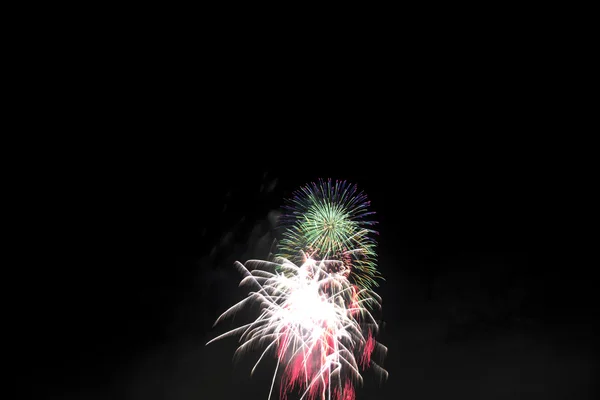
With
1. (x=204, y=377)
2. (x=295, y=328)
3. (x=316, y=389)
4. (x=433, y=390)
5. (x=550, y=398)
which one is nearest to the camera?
(x=295, y=328)

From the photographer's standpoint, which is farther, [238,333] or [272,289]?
[238,333]

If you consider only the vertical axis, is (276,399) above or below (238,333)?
below

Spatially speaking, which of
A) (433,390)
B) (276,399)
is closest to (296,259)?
(276,399)

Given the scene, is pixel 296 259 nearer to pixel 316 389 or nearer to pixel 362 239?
pixel 362 239

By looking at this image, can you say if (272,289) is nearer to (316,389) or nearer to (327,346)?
(327,346)

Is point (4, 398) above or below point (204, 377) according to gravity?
below

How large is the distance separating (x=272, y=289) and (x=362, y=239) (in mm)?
4792

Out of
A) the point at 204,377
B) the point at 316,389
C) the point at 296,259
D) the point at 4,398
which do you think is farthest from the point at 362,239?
the point at 204,377

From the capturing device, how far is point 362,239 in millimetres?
19797

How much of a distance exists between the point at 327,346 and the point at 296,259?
172 inches

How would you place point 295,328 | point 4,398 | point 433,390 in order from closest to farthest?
point 295,328
point 4,398
point 433,390

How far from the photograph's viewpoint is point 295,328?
64.8 feet

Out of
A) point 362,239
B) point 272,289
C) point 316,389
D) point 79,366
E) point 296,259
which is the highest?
point 362,239

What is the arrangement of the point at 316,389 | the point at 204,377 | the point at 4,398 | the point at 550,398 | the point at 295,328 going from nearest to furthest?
the point at 295,328 < the point at 4,398 < the point at 316,389 < the point at 204,377 < the point at 550,398
